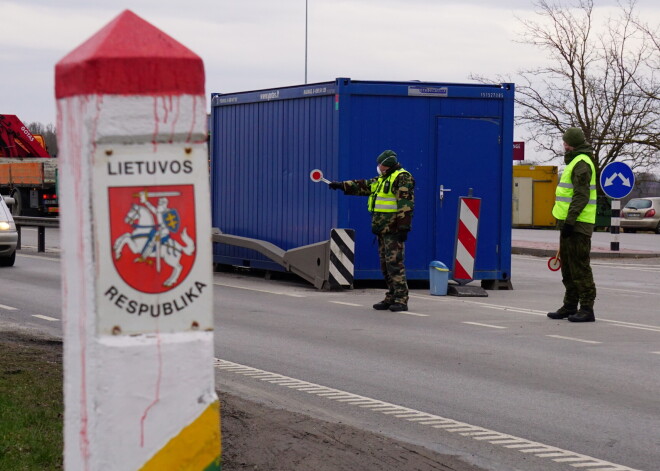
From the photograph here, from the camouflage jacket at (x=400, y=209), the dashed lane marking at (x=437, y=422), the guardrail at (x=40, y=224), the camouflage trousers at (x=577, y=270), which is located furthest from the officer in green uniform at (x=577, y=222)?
the guardrail at (x=40, y=224)

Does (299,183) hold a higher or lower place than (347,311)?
higher

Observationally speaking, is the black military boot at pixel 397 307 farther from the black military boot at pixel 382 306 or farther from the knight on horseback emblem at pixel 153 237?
the knight on horseback emblem at pixel 153 237

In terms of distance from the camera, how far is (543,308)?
→ 14.9 m

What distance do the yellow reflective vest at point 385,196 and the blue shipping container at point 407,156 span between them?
257cm

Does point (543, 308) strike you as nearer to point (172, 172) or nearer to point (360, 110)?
point (360, 110)

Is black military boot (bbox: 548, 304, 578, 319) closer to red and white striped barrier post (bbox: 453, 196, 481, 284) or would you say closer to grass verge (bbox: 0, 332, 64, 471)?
red and white striped barrier post (bbox: 453, 196, 481, 284)

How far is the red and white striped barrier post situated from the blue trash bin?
15cm

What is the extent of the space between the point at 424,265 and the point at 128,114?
14.8m

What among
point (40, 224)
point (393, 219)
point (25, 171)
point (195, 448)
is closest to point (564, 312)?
point (393, 219)

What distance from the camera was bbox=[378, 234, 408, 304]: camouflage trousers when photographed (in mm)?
14406

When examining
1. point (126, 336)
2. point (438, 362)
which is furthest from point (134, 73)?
point (438, 362)

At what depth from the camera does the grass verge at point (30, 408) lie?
587 centimetres

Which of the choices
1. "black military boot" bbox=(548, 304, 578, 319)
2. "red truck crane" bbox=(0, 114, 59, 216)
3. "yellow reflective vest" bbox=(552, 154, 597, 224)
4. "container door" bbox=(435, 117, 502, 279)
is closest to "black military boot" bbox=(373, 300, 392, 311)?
"black military boot" bbox=(548, 304, 578, 319)

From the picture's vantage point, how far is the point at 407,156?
688 inches
